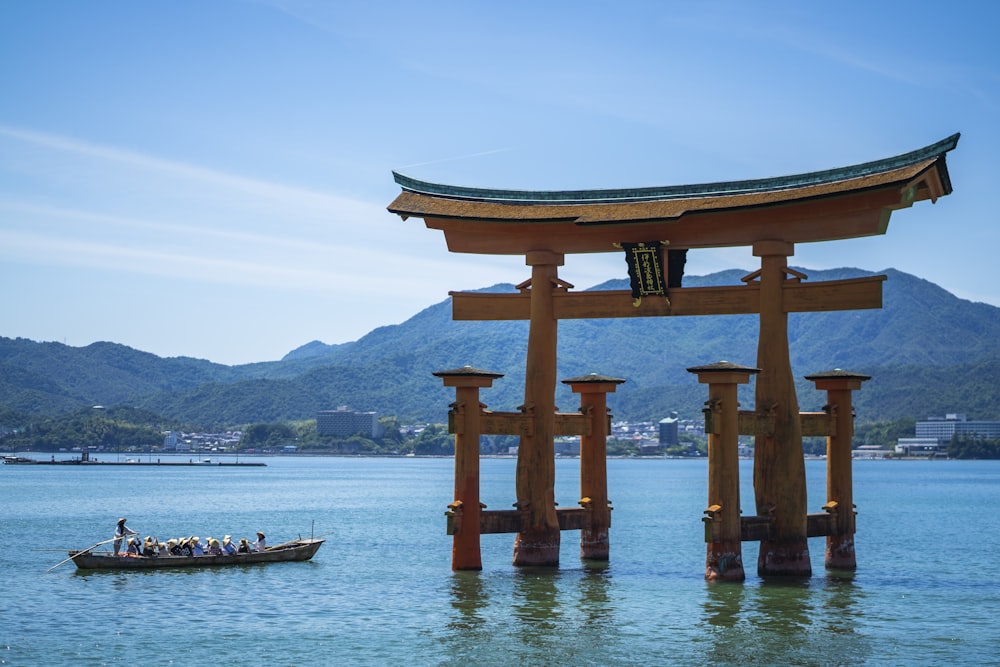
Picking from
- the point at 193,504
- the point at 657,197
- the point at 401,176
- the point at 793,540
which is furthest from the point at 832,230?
the point at 193,504

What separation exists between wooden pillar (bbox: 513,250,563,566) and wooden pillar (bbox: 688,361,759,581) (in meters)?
4.47

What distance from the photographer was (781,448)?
26875 millimetres

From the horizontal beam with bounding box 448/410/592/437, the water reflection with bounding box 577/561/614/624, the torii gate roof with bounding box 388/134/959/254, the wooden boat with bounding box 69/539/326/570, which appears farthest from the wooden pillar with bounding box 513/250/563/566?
the wooden boat with bounding box 69/539/326/570

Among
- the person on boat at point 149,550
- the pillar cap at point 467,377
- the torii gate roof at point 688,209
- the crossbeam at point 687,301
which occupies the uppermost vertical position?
the torii gate roof at point 688,209

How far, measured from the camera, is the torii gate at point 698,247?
2622cm

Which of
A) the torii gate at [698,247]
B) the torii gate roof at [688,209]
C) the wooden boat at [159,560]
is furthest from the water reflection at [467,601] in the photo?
the torii gate roof at [688,209]

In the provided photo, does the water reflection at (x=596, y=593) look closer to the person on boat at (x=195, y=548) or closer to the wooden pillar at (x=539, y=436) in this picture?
the wooden pillar at (x=539, y=436)

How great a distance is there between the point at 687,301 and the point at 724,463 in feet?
14.9

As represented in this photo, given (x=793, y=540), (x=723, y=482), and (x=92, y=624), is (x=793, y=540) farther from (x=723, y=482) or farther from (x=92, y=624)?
(x=92, y=624)

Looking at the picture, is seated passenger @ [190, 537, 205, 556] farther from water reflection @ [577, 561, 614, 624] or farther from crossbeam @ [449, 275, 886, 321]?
water reflection @ [577, 561, 614, 624]

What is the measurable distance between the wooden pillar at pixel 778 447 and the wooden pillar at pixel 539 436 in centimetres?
493

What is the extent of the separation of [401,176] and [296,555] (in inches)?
457

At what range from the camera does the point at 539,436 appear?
28938mm

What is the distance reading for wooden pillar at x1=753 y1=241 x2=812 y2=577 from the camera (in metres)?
26.8
